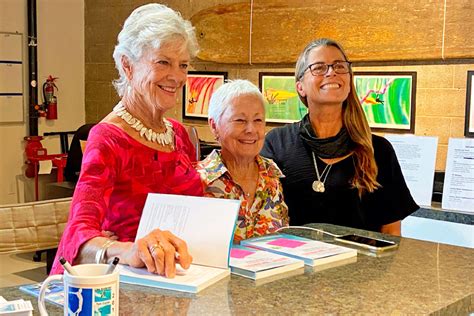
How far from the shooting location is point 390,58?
12.9ft

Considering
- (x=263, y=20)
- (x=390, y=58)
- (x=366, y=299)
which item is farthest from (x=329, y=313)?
(x=263, y=20)

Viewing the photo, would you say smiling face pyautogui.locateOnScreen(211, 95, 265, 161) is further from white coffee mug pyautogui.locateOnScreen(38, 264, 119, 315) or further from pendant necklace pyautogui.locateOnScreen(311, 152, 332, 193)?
white coffee mug pyautogui.locateOnScreen(38, 264, 119, 315)

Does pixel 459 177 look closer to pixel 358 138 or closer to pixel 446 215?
pixel 446 215

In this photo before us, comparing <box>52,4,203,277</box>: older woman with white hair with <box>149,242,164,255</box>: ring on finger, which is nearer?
<box>149,242,164,255</box>: ring on finger

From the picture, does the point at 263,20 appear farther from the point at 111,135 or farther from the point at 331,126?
the point at 111,135

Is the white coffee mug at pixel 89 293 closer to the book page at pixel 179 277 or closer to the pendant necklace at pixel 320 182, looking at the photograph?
the book page at pixel 179 277

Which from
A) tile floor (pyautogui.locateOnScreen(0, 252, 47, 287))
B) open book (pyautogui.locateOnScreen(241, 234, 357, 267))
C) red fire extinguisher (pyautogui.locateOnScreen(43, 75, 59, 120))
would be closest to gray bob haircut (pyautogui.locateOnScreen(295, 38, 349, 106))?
open book (pyautogui.locateOnScreen(241, 234, 357, 267))

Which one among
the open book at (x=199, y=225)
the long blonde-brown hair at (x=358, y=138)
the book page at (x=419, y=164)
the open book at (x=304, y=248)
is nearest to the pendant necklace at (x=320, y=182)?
the long blonde-brown hair at (x=358, y=138)

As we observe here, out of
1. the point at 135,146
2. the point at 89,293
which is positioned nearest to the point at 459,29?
the point at 135,146

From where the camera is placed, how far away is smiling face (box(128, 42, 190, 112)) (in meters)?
1.77

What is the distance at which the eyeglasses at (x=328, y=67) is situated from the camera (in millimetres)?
2455

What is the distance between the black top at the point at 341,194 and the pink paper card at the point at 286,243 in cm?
60

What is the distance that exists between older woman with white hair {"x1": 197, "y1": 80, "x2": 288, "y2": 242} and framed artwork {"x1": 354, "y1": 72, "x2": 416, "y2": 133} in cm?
195

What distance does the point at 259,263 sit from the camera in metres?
1.52
